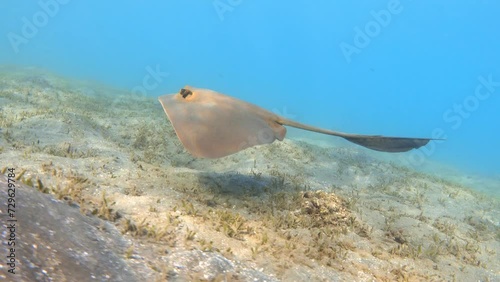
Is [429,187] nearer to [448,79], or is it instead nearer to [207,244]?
[207,244]

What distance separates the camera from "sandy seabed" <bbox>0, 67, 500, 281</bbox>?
10.5ft

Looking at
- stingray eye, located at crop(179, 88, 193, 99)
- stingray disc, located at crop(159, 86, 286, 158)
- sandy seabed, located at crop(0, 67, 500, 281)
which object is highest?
stingray eye, located at crop(179, 88, 193, 99)

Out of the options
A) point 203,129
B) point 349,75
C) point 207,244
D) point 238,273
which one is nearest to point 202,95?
point 203,129

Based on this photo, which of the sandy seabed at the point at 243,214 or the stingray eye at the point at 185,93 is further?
the stingray eye at the point at 185,93

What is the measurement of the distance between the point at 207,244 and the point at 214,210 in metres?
1.02

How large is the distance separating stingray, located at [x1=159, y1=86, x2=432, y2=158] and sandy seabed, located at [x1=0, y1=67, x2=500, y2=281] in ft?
2.98

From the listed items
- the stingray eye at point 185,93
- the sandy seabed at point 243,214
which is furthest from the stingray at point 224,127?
the sandy seabed at point 243,214

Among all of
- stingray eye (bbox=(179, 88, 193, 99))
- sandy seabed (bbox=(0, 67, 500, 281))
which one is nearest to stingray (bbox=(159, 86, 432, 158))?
stingray eye (bbox=(179, 88, 193, 99))

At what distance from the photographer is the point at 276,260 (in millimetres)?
3365

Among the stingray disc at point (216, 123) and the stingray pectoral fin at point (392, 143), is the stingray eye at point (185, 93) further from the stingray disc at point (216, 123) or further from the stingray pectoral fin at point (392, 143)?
the stingray pectoral fin at point (392, 143)

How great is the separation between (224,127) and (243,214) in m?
1.33

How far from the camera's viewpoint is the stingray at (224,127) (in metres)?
4.16

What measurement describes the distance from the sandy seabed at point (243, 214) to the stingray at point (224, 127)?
0.91m

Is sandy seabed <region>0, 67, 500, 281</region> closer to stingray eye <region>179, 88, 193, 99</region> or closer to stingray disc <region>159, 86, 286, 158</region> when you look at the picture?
stingray disc <region>159, 86, 286, 158</region>
